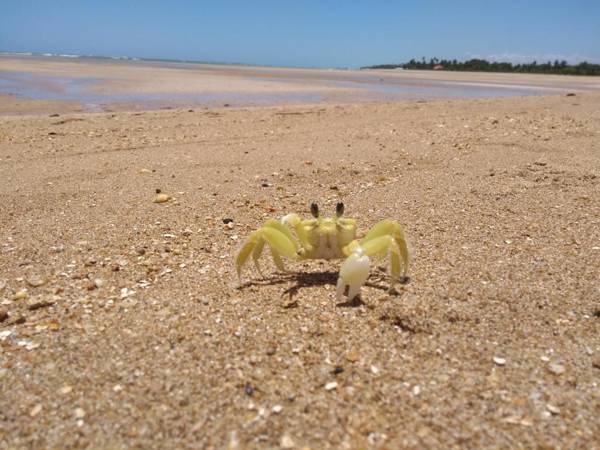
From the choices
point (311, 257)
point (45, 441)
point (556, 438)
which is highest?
point (311, 257)

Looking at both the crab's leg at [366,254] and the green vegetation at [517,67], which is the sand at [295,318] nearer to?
the crab's leg at [366,254]

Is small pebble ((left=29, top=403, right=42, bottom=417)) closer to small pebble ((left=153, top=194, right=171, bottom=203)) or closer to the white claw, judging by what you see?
the white claw

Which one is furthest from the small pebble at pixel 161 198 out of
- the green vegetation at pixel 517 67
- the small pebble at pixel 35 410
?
the green vegetation at pixel 517 67

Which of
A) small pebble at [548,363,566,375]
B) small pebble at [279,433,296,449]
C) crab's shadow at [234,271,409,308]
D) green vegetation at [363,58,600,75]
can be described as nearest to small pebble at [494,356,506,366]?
small pebble at [548,363,566,375]

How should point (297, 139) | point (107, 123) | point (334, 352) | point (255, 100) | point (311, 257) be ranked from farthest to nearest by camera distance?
point (255, 100) → point (107, 123) → point (297, 139) → point (311, 257) → point (334, 352)

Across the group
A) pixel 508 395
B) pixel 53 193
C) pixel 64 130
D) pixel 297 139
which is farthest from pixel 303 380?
pixel 64 130

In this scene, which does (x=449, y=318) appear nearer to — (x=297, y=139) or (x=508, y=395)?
(x=508, y=395)
